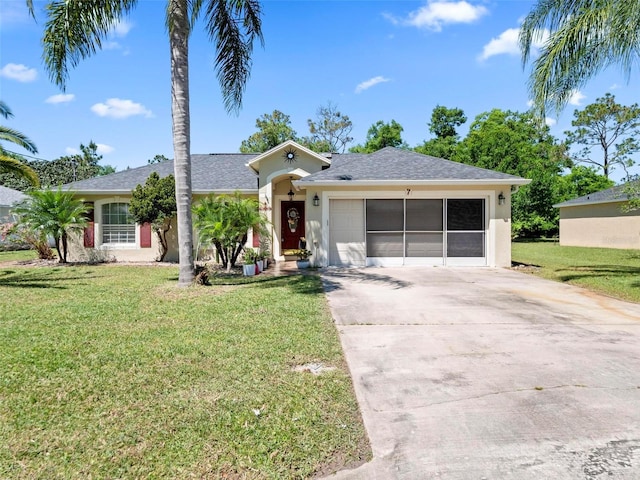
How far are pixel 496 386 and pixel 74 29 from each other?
10826mm

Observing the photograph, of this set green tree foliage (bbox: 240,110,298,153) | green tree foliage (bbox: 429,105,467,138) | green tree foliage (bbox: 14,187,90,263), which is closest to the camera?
green tree foliage (bbox: 14,187,90,263)

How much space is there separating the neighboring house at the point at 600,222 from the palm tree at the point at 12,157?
1094 inches

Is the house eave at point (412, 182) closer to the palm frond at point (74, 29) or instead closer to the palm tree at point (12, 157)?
the palm frond at point (74, 29)

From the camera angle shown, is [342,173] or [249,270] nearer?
[249,270]

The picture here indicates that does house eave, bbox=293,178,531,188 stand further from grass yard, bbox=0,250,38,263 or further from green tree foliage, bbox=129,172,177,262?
grass yard, bbox=0,250,38,263

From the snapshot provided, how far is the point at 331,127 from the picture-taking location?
40469 mm

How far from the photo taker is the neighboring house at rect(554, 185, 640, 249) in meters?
21.9

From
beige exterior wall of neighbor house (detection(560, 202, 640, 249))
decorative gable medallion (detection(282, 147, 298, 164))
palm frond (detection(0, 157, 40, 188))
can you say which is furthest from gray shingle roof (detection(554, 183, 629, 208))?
palm frond (detection(0, 157, 40, 188))

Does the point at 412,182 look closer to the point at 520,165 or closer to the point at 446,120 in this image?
the point at 520,165

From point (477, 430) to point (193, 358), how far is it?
10.3ft

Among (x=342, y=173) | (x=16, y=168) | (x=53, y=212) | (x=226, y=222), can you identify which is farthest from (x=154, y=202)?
(x=342, y=173)

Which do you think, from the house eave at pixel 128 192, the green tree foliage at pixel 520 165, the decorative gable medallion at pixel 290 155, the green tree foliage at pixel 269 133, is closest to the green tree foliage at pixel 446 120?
the green tree foliage at pixel 520 165

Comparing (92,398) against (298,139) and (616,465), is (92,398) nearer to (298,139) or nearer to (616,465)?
(616,465)

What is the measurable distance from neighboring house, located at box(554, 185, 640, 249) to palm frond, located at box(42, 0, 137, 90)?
24.3m
